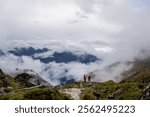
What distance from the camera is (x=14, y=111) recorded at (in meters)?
44.9

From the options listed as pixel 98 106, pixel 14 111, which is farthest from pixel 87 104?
pixel 14 111

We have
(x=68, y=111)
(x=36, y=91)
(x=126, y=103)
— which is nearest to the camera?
(x=68, y=111)

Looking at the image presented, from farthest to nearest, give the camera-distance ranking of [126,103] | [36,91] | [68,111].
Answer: [36,91] → [126,103] → [68,111]

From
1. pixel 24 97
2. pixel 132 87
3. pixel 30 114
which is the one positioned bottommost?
pixel 30 114

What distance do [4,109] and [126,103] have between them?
13006 millimetres

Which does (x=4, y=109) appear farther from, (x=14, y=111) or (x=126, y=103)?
(x=126, y=103)

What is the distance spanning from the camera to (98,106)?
4516 cm

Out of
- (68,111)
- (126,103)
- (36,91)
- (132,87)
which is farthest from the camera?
(132,87)

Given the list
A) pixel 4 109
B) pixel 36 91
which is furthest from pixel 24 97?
pixel 4 109

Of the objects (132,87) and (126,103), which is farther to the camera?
(132,87)

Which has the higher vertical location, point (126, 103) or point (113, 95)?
point (113, 95)

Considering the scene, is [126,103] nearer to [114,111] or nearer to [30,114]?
[114,111]

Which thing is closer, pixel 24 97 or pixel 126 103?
pixel 126 103

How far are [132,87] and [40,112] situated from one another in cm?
5748
